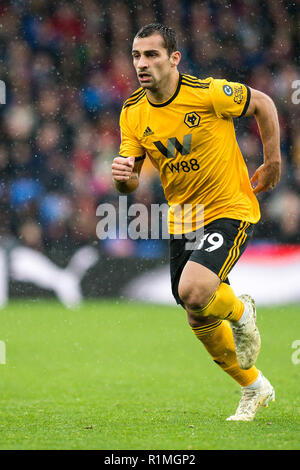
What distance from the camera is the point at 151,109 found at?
477 centimetres

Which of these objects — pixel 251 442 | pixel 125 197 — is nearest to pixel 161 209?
pixel 125 197

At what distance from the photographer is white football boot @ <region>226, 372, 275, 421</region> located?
4.55 meters

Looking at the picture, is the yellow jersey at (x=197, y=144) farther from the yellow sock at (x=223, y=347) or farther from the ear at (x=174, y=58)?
the yellow sock at (x=223, y=347)

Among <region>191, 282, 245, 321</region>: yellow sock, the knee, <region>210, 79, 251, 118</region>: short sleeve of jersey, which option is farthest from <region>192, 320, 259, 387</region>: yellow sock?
<region>210, 79, 251, 118</region>: short sleeve of jersey

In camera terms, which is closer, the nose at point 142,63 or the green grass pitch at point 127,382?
the green grass pitch at point 127,382

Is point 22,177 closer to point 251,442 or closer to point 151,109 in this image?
point 151,109

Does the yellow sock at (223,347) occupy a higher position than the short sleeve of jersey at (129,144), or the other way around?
the short sleeve of jersey at (129,144)

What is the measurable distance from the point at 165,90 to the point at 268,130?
26.1 inches

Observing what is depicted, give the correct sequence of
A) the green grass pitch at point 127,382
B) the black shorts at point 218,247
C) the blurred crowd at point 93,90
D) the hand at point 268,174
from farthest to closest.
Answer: the blurred crowd at point 93,90 → the hand at point 268,174 → the black shorts at point 218,247 → the green grass pitch at point 127,382

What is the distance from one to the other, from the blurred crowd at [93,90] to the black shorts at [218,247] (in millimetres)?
5709

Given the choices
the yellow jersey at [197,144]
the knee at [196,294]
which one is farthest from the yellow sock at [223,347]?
the yellow jersey at [197,144]

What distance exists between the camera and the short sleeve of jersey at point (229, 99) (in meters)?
4.66

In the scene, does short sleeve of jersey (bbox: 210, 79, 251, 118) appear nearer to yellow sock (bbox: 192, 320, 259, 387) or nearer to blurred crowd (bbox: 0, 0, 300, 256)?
yellow sock (bbox: 192, 320, 259, 387)
